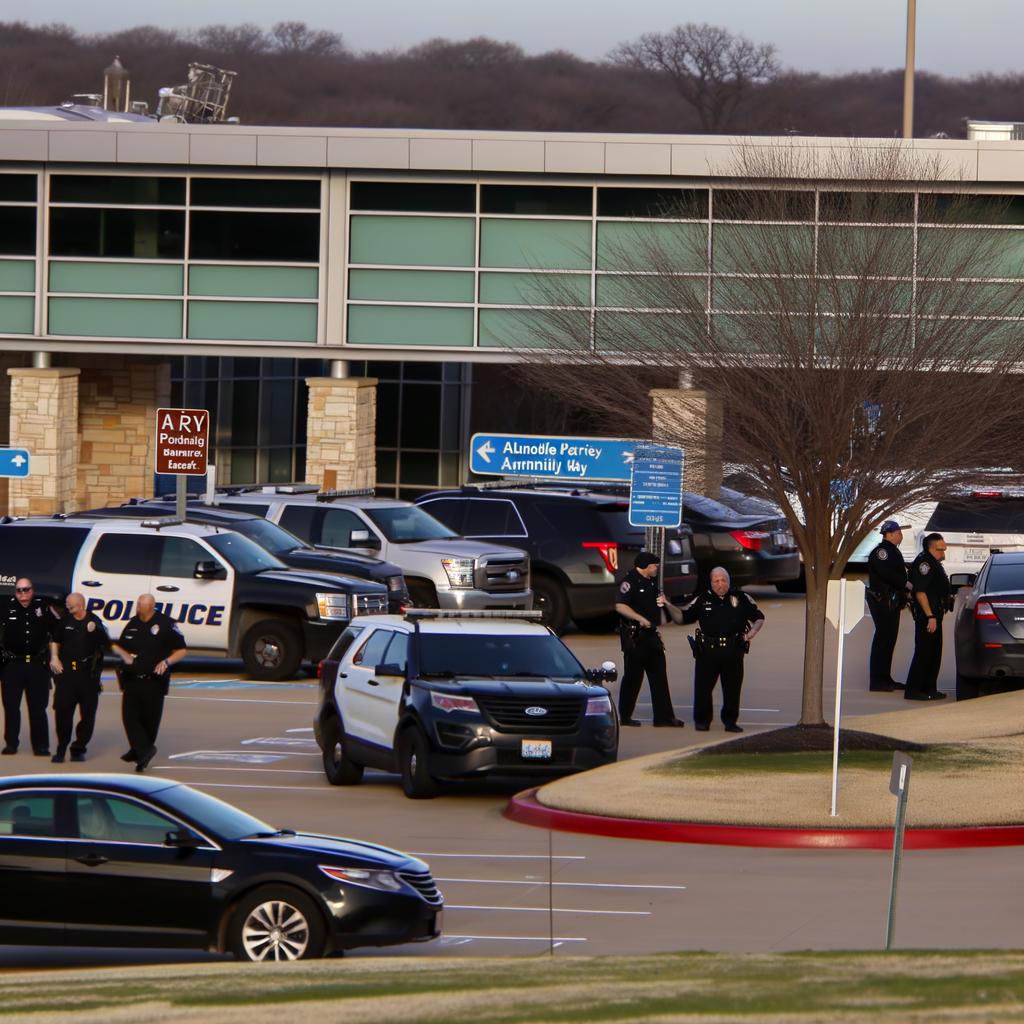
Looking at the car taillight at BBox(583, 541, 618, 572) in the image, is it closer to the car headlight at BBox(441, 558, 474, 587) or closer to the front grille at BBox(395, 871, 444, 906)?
the car headlight at BBox(441, 558, 474, 587)

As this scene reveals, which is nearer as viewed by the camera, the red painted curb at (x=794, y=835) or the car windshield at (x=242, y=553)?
the red painted curb at (x=794, y=835)

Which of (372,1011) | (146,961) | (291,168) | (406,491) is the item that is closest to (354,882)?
(146,961)

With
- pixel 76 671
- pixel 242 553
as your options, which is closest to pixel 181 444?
pixel 242 553

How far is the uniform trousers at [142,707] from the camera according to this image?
16.1m

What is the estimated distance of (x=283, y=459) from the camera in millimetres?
50438

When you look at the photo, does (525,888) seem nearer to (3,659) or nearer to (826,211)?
(3,659)

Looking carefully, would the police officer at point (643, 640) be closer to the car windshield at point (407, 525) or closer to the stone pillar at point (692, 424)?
the stone pillar at point (692, 424)

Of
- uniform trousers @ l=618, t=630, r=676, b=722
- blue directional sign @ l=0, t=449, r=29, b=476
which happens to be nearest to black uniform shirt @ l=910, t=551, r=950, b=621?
uniform trousers @ l=618, t=630, r=676, b=722

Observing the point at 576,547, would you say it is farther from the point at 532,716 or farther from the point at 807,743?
the point at 532,716

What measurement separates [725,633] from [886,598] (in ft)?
12.6

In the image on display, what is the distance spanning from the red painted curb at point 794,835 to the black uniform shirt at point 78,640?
5.48 metres

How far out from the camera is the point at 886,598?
67.9 feet

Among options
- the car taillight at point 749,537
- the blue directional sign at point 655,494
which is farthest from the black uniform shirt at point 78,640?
the car taillight at point 749,537

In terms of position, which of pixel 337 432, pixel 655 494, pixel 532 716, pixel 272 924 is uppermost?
pixel 337 432
